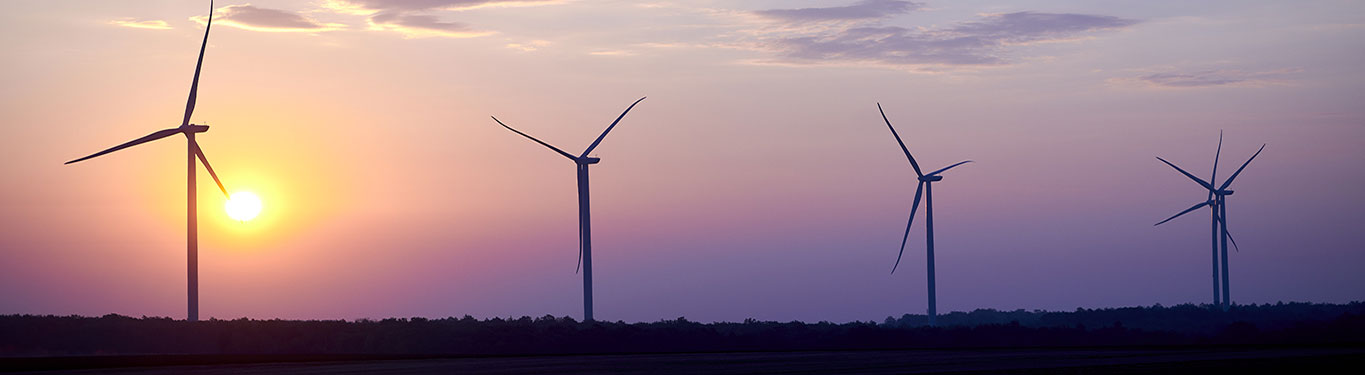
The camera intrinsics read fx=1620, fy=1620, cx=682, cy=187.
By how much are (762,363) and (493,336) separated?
113 feet

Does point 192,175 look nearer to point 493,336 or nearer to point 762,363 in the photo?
point 493,336

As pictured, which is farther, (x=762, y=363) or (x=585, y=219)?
(x=585, y=219)

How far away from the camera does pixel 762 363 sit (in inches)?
2672

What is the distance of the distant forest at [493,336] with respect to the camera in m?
93.4

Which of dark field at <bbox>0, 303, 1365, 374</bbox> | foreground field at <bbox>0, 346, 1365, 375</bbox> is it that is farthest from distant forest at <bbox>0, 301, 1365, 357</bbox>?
foreground field at <bbox>0, 346, 1365, 375</bbox>

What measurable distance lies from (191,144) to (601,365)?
54356 millimetres

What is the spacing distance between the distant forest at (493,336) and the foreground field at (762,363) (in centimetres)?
1322

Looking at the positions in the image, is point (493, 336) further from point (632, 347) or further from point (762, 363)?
point (762, 363)

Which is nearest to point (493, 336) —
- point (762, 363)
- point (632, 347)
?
point (632, 347)

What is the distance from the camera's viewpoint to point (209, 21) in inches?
4461

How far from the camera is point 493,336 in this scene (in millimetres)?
99000

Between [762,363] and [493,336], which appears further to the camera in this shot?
Answer: [493,336]

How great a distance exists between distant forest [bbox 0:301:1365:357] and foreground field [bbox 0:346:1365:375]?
1322 centimetres

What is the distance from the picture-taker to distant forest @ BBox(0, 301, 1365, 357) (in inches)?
3676
